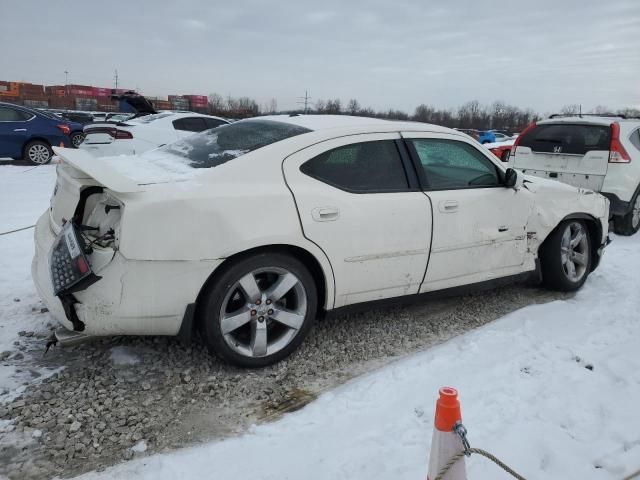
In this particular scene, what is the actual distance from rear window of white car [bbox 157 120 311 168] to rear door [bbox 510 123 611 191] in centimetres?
501

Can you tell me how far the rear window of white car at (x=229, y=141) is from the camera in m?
3.39

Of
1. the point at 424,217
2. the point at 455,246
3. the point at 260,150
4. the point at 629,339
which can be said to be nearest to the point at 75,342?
the point at 260,150

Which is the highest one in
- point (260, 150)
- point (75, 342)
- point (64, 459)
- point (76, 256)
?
point (260, 150)

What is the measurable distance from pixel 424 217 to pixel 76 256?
224 cm

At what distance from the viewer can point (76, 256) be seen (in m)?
2.72

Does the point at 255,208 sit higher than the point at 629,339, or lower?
higher

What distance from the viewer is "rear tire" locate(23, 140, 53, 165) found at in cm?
1234

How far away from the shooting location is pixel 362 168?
11.7 ft

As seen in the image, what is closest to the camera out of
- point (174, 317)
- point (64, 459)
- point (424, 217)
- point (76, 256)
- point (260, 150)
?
point (64, 459)

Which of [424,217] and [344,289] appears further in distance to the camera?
[424,217]

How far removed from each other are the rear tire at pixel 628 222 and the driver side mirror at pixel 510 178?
410cm

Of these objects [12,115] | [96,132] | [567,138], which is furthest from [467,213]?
[12,115]

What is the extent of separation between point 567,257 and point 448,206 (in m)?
1.76

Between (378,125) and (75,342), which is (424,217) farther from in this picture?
(75,342)
